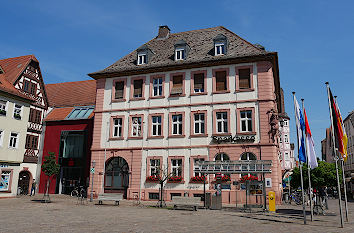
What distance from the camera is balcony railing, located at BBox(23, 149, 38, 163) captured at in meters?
33.1

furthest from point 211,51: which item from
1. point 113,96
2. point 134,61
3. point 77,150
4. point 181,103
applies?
point 77,150

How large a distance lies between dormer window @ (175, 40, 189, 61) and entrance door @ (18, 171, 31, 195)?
19.4m

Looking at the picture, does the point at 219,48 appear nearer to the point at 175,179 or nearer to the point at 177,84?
the point at 177,84

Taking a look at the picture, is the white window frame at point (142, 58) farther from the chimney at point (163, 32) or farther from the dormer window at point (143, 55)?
the chimney at point (163, 32)

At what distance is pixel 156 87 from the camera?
95.1 feet

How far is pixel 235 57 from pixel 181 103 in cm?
579

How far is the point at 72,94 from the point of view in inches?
1559

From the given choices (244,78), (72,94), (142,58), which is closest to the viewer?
(244,78)

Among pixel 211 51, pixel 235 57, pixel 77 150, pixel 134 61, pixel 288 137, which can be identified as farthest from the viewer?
pixel 288 137

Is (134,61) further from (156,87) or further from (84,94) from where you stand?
(84,94)

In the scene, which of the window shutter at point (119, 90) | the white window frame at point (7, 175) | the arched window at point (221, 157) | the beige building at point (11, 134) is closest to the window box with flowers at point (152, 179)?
the arched window at point (221, 157)

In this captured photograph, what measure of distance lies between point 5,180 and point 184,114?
16614 millimetres

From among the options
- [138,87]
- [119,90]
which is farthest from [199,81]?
[119,90]

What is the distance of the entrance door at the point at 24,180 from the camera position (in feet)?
108
